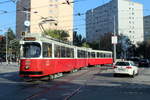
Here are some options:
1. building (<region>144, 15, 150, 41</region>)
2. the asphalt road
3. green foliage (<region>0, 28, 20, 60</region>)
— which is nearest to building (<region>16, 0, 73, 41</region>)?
green foliage (<region>0, 28, 20, 60</region>)

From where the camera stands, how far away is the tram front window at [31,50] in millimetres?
20562

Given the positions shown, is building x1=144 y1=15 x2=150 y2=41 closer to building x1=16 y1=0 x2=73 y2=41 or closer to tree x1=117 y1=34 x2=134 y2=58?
tree x1=117 y1=34 x2=134 y2=58

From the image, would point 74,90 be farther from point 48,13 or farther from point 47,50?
point 48,13

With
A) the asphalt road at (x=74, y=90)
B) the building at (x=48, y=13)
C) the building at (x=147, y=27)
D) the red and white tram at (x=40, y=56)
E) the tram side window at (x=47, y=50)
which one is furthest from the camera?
the building at (x=147, y=27)

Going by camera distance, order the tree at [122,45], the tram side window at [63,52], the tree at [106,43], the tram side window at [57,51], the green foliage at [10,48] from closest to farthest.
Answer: the tram side window at [57,51] < the tram side window at [63,52] < the green foliage at [10,48] < the tree at [106,43] < the tree at [122,45]

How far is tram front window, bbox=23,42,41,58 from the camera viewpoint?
20562 mm

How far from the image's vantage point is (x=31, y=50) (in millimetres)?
20719

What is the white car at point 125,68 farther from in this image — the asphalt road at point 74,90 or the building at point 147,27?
the building at point 147,27

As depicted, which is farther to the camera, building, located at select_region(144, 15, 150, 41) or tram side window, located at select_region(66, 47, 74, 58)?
building, located at select_region(144, 15, 150, 41)

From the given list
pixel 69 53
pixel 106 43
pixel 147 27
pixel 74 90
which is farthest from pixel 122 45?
pixel 74 90

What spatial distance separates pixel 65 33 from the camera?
8694 cm

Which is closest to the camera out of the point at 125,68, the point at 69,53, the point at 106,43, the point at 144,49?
the point at 125,68

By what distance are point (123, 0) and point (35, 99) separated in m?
123

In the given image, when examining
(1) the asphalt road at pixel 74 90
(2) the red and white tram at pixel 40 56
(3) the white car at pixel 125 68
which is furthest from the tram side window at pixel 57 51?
(3) the white car at pixel 125 68
